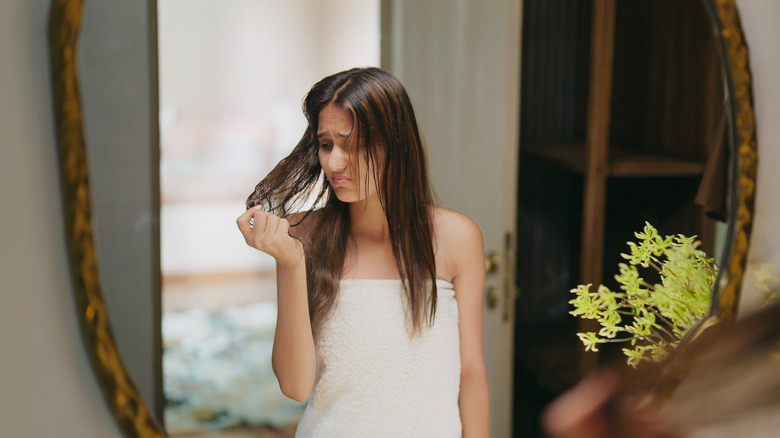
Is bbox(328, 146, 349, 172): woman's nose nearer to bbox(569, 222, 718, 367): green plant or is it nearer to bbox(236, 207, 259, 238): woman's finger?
bbox(236, 207, 259, 238): woman's finger

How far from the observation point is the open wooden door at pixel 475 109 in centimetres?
71

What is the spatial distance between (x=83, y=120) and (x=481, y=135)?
38 centimetres

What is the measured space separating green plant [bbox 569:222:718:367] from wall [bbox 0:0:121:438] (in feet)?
1.69

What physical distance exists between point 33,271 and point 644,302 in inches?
24.7

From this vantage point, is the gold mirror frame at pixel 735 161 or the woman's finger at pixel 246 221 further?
the gold mirror frame at pixel 735 161

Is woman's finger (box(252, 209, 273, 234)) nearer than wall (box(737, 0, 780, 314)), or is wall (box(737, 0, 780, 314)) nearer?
woman's finger (box(252, 209, 273, 234))

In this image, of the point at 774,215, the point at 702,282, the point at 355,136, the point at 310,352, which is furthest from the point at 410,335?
the point at 774,215

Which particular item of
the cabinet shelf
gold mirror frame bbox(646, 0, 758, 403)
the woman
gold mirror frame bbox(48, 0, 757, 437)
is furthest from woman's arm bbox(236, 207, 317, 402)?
gold mirror frame bbox(646, 0, 758, 403)

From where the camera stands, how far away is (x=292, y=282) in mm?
708

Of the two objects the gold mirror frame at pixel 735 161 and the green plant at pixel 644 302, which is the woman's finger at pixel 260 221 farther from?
the gold mirror frame at pixel 735 161

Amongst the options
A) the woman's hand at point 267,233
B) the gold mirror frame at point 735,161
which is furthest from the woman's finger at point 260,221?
the gold mirror frame at point 735,161

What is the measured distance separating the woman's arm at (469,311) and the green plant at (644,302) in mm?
114

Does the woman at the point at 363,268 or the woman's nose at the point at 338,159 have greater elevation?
the woman's nose at the point at 338,159

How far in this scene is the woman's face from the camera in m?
0.69
